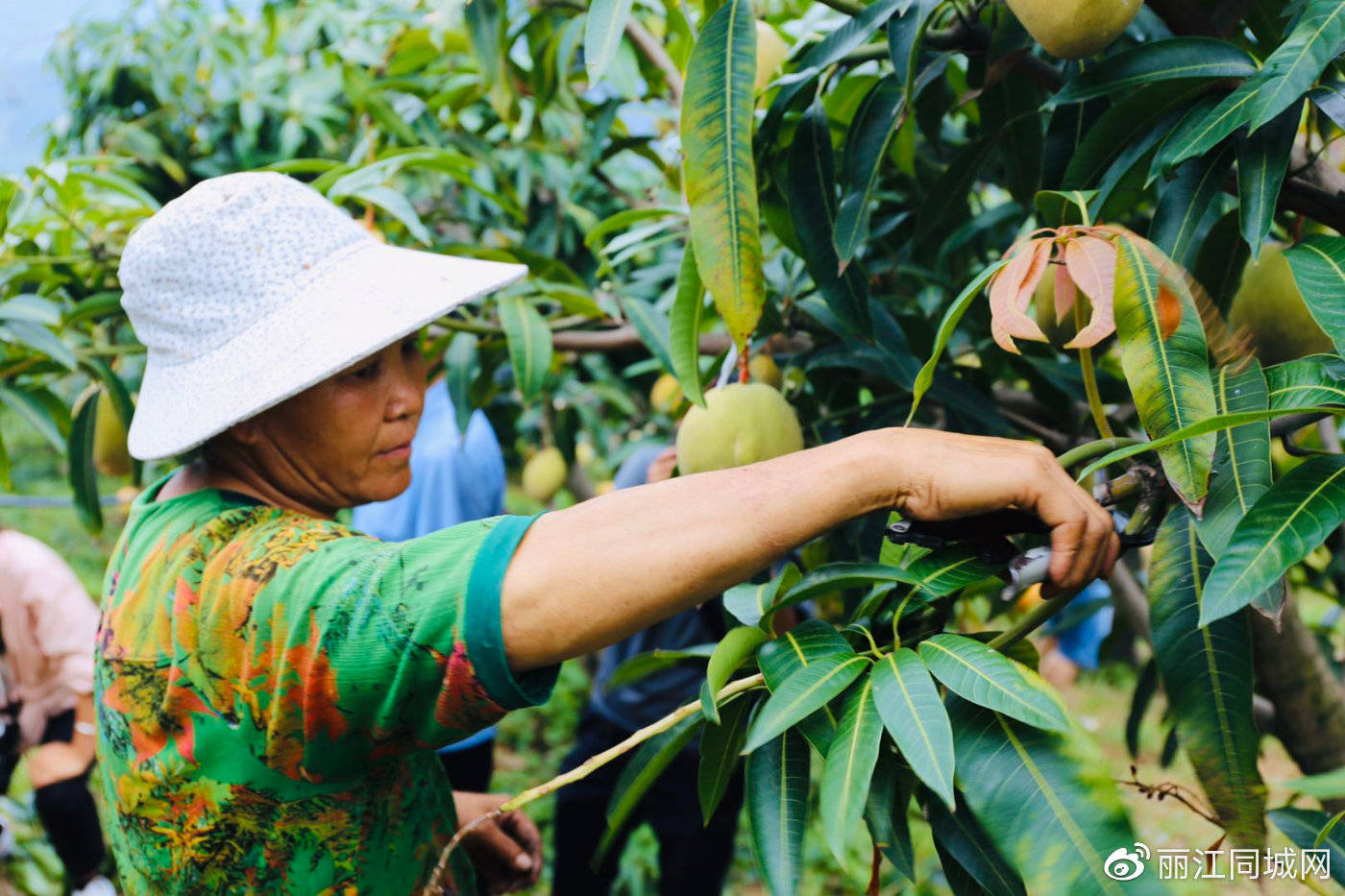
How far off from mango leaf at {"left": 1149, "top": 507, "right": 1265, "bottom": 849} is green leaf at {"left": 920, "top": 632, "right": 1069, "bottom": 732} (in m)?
0.10

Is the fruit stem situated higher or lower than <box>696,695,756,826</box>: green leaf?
higher

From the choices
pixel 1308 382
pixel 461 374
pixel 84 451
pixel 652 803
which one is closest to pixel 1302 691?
pixel 1308 382

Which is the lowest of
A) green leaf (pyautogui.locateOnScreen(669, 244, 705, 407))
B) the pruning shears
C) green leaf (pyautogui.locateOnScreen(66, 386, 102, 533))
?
green leaf (pyautogui.locateOnScreen(66, 386, 102, 533))

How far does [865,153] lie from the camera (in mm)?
1021

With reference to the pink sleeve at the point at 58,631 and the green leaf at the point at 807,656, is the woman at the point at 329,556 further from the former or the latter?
the pink sleeve at the point at 58,631

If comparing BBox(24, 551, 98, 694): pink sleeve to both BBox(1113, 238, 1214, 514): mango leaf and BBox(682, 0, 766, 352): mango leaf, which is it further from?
BBox(1113, 238, 1214, 514): mango leaf

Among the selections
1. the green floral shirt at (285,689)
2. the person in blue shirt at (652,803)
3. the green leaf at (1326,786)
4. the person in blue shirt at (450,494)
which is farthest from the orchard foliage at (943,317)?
the person in blue shirt at (652,803)

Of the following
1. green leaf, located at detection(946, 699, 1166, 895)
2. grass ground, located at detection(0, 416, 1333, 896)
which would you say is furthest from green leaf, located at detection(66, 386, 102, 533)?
green leaf, located at detection(946, 699, 1166, 895)

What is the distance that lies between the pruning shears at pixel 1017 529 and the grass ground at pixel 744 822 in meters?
1.05

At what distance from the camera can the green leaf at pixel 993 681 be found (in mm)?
628

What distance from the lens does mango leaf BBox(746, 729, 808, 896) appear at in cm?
70

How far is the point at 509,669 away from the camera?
0.71 metres

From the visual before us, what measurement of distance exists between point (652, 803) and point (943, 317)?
4.85ft

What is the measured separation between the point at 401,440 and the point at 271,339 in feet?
0.47
